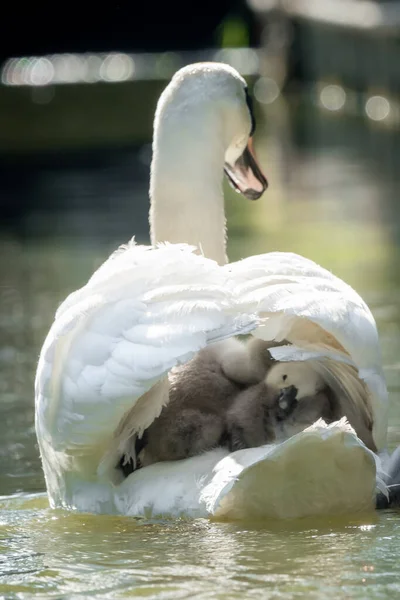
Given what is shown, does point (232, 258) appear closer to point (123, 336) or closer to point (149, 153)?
point (123, 336)

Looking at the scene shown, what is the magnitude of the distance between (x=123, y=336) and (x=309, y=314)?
0.59 meters

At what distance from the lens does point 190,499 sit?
4645mm

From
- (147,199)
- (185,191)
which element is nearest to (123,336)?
(185,191)

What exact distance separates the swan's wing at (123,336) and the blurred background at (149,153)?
1226mm

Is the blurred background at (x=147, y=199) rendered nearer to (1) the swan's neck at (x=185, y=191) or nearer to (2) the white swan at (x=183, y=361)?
(2) the white swan at (x=183, y=361)

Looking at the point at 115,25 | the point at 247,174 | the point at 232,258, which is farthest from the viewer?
the point at 115,25

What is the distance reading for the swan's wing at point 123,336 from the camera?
442cm

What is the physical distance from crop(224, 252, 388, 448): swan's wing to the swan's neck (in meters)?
0.93

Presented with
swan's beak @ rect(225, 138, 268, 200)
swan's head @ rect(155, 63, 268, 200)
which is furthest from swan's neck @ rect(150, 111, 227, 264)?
swan's beak @ rect(225, 138, 268, 200)

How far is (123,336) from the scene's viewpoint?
15.3 feet

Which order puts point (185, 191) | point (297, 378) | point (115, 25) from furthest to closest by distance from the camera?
point (115, 25) → point (185, 191) → point (297, 378)

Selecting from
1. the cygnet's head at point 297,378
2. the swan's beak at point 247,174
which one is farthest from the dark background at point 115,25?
the cygnet's head at point 297,378

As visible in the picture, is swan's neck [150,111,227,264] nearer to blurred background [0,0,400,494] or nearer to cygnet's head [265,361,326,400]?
cygnet's head [265,361,326,400]

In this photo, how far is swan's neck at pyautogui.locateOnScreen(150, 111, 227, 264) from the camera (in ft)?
19.1
